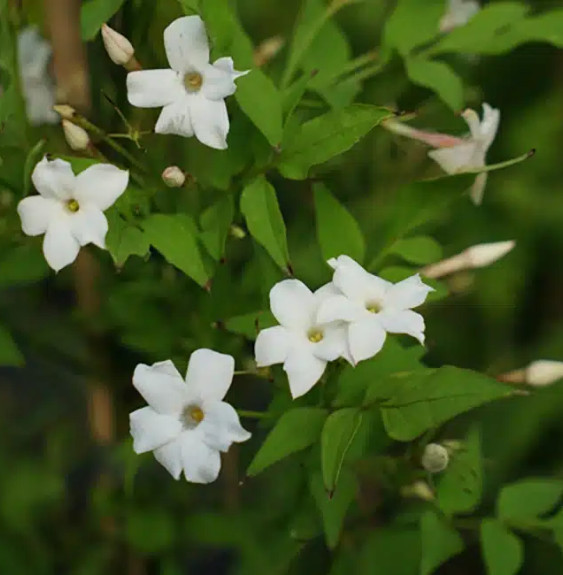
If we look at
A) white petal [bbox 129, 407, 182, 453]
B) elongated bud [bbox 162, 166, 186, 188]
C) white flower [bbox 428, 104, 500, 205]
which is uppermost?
elongated bud [bbox 162, 166, 186, 188]

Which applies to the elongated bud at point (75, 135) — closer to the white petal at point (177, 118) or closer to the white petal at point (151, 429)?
the white petal at point (177, 118)

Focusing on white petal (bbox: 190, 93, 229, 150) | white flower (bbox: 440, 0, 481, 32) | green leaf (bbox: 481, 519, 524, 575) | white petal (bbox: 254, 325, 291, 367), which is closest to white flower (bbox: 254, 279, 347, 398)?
white petal (bbox: 254, 325, 291, 367)

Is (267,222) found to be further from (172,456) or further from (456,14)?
(456,14)

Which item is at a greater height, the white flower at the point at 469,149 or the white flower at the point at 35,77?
the white flower at the point at 35,77

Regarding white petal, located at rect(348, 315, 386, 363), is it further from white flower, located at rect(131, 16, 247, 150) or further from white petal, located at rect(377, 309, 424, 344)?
white flower, located at rect(131, 16, 247, 150)

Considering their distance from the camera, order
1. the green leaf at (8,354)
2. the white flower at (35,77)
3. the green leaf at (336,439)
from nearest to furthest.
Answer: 1. the green leaf at (336,439)
2. the green leaf at (8,354)
3. the white flower at (35,77)

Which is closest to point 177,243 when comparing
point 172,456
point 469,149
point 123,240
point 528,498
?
point 123,240

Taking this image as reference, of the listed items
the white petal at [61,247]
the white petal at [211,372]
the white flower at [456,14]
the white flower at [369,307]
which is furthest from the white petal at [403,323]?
the white flower at [456,14]

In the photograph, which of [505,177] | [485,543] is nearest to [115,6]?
[485,543]
